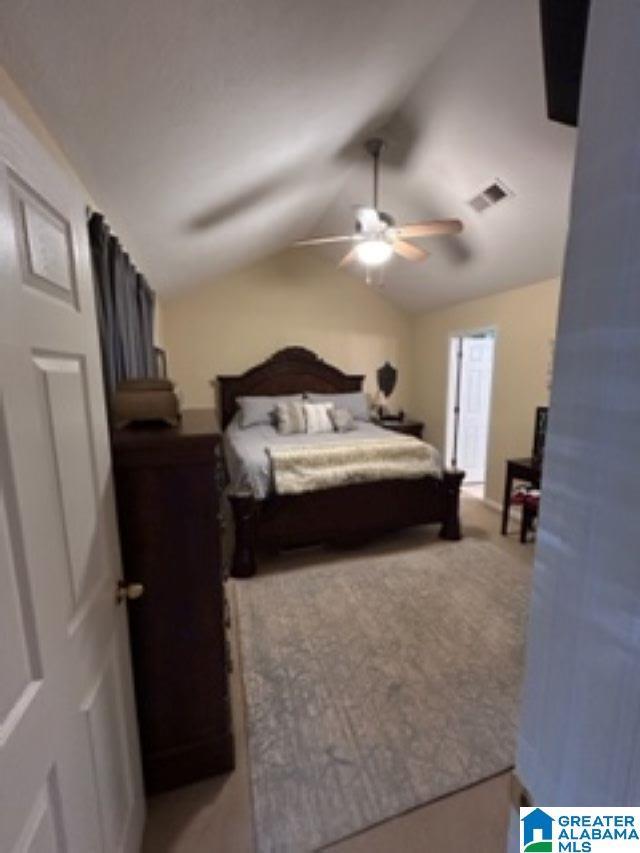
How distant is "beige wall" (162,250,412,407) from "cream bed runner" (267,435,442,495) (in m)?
2.04

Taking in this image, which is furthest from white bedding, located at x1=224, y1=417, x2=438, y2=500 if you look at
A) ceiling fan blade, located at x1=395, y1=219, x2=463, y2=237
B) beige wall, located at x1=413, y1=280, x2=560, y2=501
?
ceiling fan blade, located at x1=395, y1=219, x2=463, y2=237

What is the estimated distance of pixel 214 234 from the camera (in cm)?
288

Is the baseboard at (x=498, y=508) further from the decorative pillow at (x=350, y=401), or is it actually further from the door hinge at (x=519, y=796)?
the door hinge at (x=519, y=796)

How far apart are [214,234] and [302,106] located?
134cm

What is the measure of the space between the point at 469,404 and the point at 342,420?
1724mm

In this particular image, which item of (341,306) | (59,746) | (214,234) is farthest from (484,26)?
(341,306)

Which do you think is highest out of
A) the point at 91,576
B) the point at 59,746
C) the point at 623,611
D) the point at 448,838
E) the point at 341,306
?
the point at 341,306

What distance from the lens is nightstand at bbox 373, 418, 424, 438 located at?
5.00 m

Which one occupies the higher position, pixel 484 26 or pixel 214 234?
pixel 484 26

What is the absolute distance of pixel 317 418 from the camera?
4316 mm

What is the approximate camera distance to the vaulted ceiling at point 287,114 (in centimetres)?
104

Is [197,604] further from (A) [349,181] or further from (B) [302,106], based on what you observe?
(A) [349,181]

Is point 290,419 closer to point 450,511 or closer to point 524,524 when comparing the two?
point 450,511

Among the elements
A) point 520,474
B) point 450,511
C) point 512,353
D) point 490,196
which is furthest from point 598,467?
point 512,353
